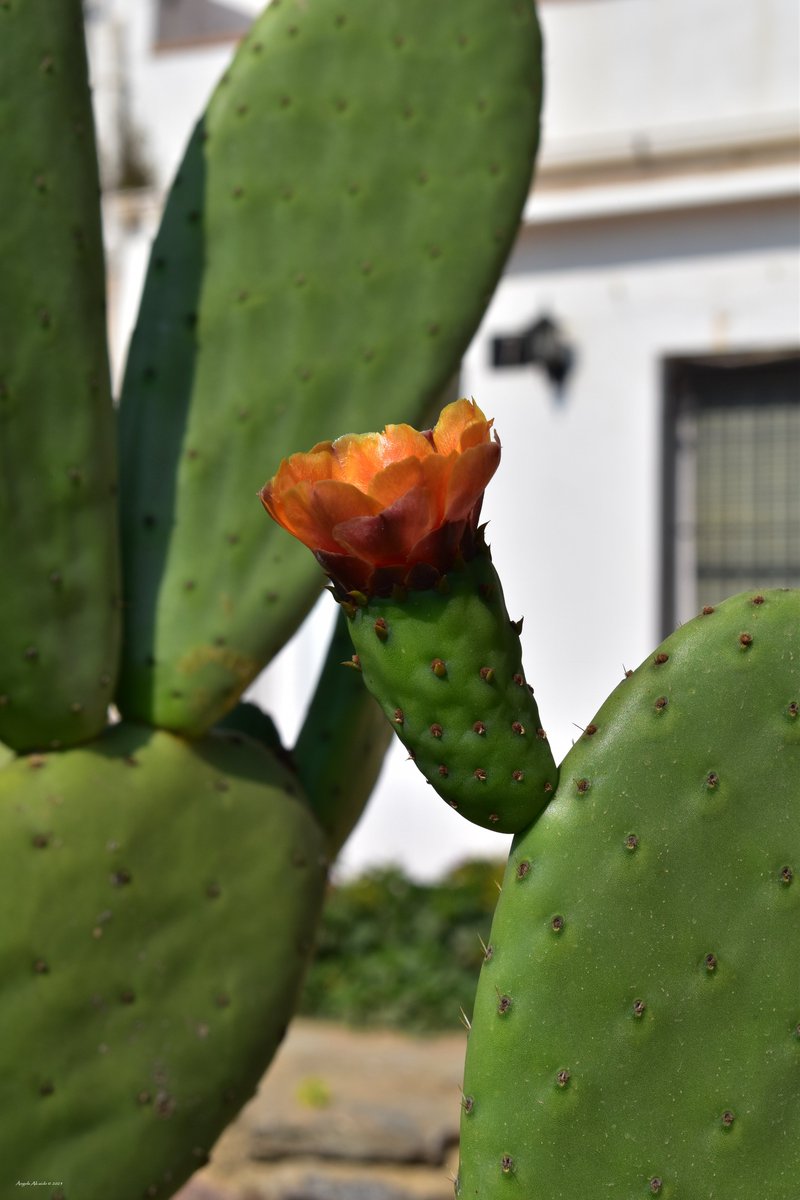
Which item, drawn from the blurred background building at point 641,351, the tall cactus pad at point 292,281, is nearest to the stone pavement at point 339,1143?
the blurred background building at point 641,351

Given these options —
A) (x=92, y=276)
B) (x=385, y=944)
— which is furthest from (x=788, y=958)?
(x=385, y=944)

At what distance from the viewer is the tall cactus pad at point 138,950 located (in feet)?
6.83

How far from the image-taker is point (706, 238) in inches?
257

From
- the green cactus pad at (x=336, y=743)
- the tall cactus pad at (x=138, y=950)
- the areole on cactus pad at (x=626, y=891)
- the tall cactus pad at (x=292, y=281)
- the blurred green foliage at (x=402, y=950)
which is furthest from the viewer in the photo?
the blurred green foliage at (x=402, y=950)

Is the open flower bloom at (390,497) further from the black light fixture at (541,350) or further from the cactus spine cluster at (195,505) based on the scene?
the black light fixture at (541,350)

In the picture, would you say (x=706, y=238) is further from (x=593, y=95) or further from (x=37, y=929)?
(x=37, y=929)

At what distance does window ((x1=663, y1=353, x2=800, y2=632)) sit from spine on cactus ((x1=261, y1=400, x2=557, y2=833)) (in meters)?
5.14

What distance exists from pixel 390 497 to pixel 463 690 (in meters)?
0.22

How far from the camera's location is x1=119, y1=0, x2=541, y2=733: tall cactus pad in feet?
7.77

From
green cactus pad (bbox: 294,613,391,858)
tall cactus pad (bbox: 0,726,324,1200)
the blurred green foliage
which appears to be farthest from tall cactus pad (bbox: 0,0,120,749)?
the blurred green foliage

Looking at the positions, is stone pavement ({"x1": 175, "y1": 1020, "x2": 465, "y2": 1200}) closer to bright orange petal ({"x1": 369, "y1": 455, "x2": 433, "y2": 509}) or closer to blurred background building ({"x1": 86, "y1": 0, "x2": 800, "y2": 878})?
blurred background building ({"x1": 86, "y1": 0, "x2": 800, "y2": 878})

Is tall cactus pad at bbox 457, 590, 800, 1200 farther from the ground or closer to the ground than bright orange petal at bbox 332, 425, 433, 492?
closer to the ground

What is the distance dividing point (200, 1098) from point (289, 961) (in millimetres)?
237

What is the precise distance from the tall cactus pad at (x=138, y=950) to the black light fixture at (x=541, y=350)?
4.58m
